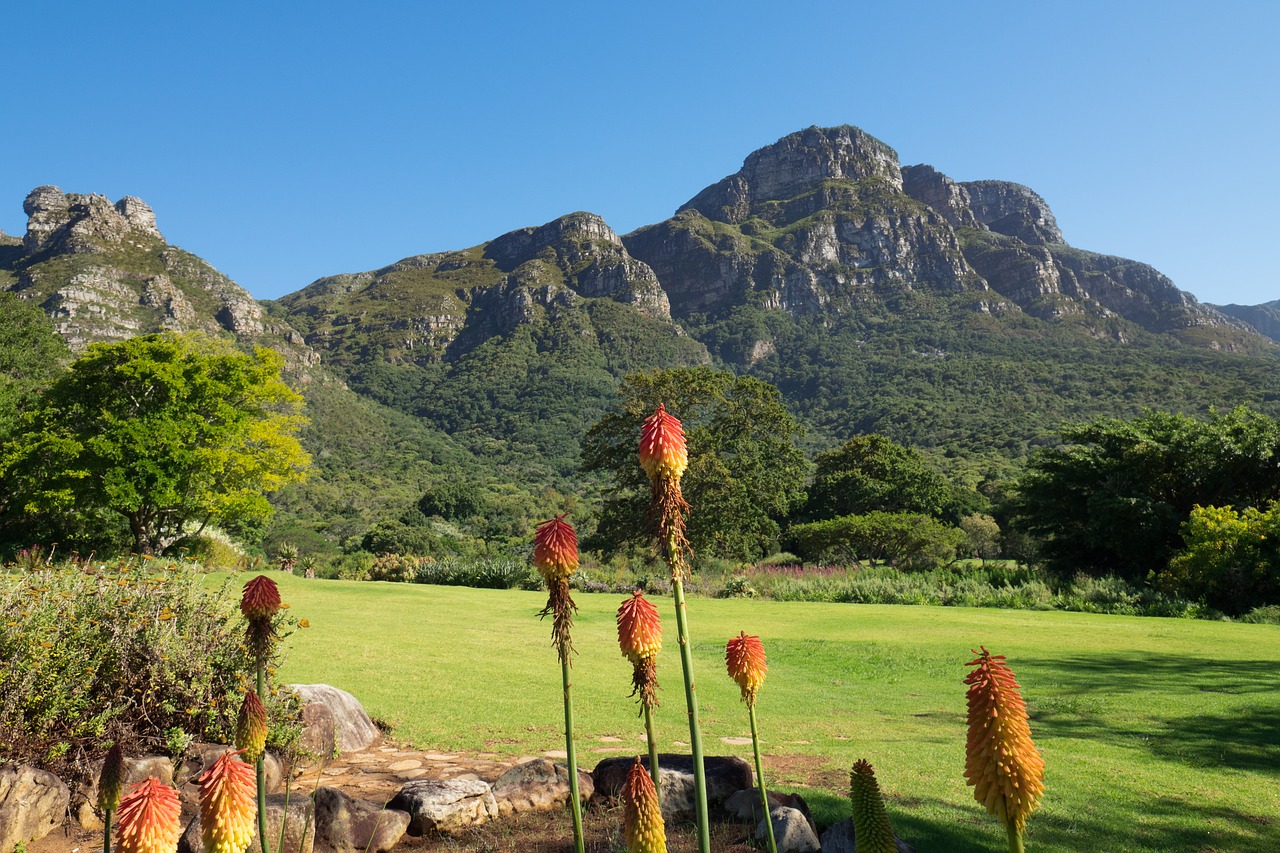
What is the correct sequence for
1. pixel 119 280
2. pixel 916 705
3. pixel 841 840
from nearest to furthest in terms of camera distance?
pixel 841 840, pixel 916 705, pixel 119 280

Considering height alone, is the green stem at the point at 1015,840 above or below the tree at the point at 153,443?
below

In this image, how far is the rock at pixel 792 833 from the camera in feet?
13.2

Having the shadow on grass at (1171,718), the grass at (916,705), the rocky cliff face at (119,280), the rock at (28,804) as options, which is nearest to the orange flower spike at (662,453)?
the grass at (916,705)

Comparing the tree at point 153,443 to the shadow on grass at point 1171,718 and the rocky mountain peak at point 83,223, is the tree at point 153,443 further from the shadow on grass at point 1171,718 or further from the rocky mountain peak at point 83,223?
the rocky mountain peak at point 83,223

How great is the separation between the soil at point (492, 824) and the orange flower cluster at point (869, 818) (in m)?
2.75

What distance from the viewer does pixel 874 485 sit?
142 feet

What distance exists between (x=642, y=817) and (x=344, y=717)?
5.78 meters

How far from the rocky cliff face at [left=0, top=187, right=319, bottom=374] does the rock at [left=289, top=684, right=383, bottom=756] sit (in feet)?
264

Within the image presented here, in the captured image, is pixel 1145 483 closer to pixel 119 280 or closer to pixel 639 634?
pixel 639 634

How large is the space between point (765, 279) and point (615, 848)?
152 m

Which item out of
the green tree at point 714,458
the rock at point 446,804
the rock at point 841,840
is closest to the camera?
the rock at point 841,840

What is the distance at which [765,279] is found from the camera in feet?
492

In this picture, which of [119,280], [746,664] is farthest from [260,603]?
[119,280]

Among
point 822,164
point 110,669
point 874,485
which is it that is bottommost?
point 110,669
